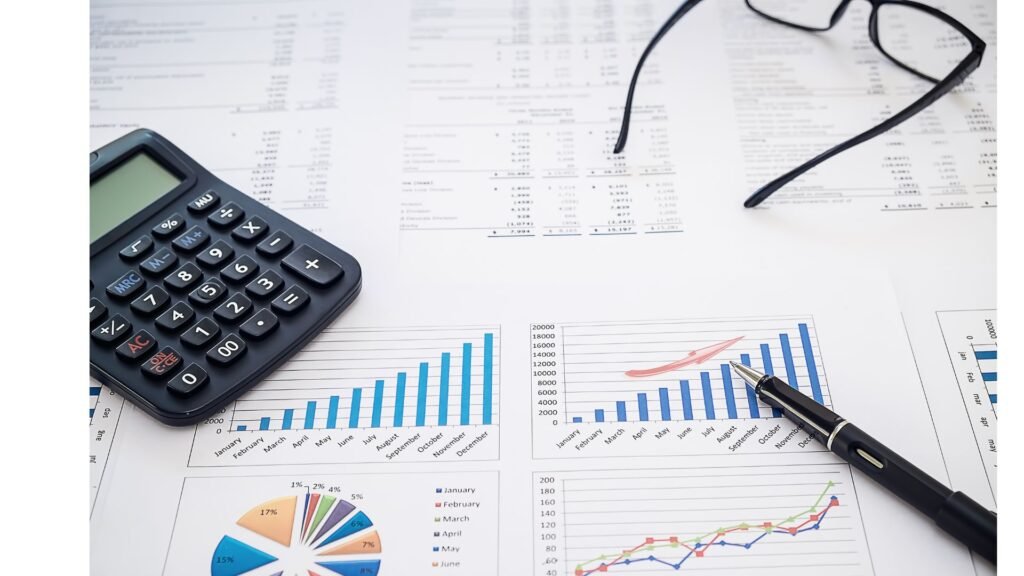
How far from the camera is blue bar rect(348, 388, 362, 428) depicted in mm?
534

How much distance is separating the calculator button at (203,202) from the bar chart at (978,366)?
0.53 m

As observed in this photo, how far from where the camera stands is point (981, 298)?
581 mm

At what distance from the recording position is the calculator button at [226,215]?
0.59 m

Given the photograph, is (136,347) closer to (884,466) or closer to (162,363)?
(162,363)

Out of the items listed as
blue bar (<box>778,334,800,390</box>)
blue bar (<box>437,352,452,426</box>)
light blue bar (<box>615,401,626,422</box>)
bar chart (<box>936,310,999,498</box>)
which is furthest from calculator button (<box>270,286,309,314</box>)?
bar chart (<box>936,310,999,498</box>)

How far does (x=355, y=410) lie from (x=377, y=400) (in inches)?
0.6

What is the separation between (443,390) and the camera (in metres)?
0.55

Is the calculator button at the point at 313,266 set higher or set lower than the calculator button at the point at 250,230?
lower

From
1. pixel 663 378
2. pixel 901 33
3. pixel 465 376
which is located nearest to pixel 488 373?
pixel 465 376

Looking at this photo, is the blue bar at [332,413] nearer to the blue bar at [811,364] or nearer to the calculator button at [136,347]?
the calculator button at [136,347]

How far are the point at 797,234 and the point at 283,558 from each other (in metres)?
0.43

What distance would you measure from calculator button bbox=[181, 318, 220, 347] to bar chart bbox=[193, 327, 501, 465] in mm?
47

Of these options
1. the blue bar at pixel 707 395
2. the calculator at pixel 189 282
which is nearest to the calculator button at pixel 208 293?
the calculator at pixel 189 282

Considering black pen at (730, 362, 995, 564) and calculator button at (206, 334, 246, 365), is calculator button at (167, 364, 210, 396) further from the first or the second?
black pen at (730, 362, 995, 564)
